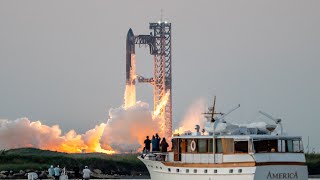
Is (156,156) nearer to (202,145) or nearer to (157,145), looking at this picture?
(157,145)

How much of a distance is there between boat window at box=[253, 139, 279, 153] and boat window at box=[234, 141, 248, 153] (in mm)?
565

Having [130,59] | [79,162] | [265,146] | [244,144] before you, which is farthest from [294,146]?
[130,59]

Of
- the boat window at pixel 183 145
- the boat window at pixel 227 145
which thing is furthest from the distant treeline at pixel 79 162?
the boat window at pixel 227 145

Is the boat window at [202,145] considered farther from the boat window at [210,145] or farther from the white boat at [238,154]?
the boat window at [210,145]

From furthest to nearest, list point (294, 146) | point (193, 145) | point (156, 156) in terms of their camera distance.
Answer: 1. point (156, 156)
2. point (193, 145)
3. point (294, 146)

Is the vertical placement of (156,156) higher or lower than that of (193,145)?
lower

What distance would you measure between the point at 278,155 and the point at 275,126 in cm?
253

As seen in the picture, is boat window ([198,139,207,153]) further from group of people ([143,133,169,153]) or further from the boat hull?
group of people ([143,133,169,153])

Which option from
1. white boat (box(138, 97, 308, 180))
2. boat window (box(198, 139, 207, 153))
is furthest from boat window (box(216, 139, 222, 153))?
boat window (box(198, 139, 207, 153))

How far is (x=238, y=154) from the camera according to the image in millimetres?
76875

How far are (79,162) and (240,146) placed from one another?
1628 inches

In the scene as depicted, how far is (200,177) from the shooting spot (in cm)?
7844

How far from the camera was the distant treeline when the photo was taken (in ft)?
378

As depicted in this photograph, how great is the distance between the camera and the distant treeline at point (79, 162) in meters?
115
